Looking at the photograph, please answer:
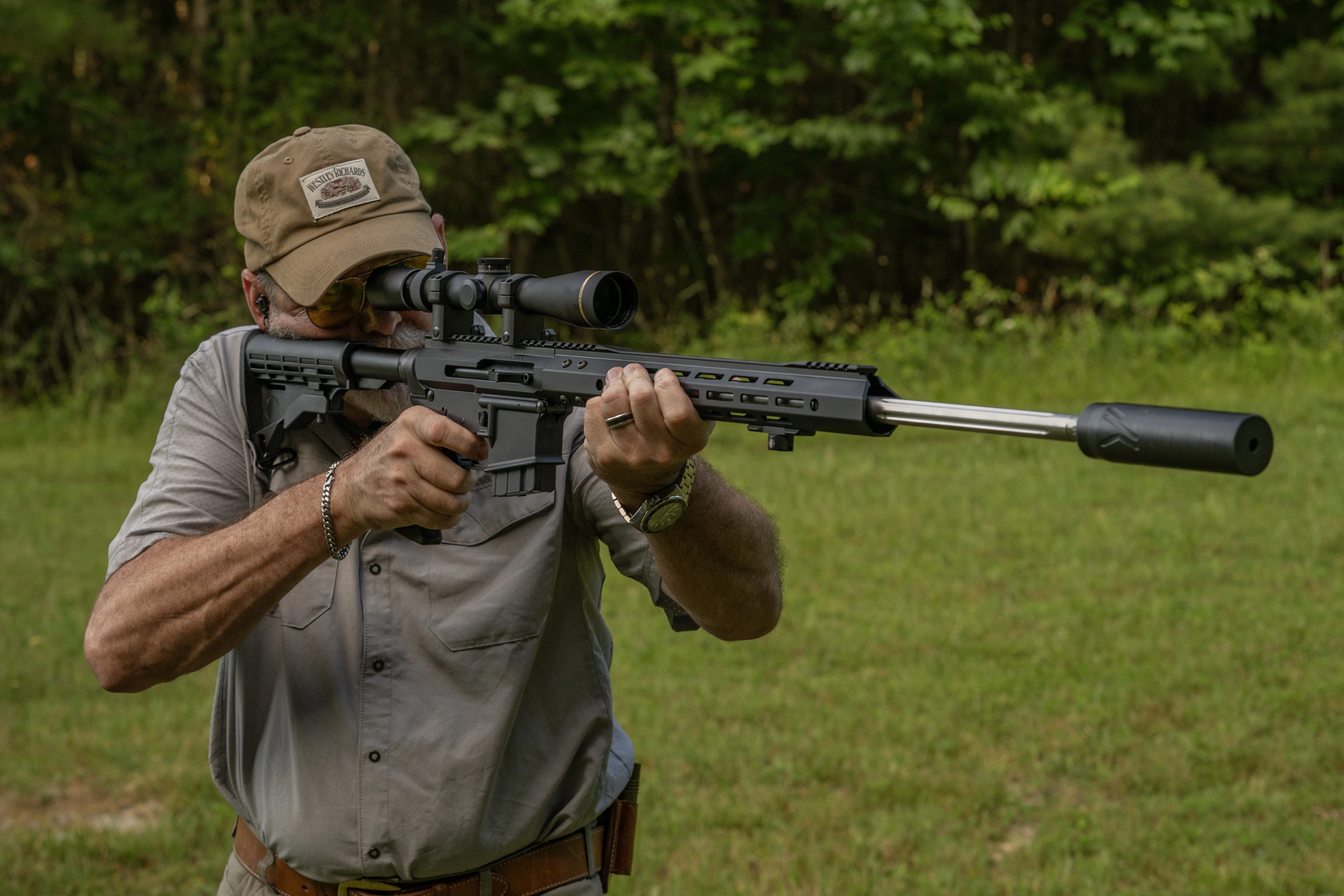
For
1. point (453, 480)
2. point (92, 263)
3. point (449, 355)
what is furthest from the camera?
point (92, 263)

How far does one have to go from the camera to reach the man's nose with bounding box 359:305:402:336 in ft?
9.07

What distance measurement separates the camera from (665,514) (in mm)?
2303

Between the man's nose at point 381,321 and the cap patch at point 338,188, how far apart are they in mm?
227


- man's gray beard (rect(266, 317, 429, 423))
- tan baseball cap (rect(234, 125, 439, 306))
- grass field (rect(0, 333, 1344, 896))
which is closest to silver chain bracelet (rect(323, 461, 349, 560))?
man's gray beard (rect(266, 317, 429, 423))

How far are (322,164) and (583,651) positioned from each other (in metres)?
1.12

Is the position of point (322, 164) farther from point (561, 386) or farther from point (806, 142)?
point (806, 142)

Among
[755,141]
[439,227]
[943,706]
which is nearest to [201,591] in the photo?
[439,227]

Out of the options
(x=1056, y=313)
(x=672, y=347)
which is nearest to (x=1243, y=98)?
(x=1056, y=313)

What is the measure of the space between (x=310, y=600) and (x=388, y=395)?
1.50 feet

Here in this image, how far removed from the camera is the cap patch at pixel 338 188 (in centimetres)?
263

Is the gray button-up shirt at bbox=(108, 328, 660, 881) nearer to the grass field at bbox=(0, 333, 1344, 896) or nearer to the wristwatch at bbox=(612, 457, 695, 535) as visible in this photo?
the wristwatch at bbox=(612, 457, 695, 535)

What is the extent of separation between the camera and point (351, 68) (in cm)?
1617

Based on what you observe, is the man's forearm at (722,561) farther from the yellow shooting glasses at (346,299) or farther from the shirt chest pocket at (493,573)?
the yellow shooting glasses at (346,299)

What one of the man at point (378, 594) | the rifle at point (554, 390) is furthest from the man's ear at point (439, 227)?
the rifle at point (554, 390)
